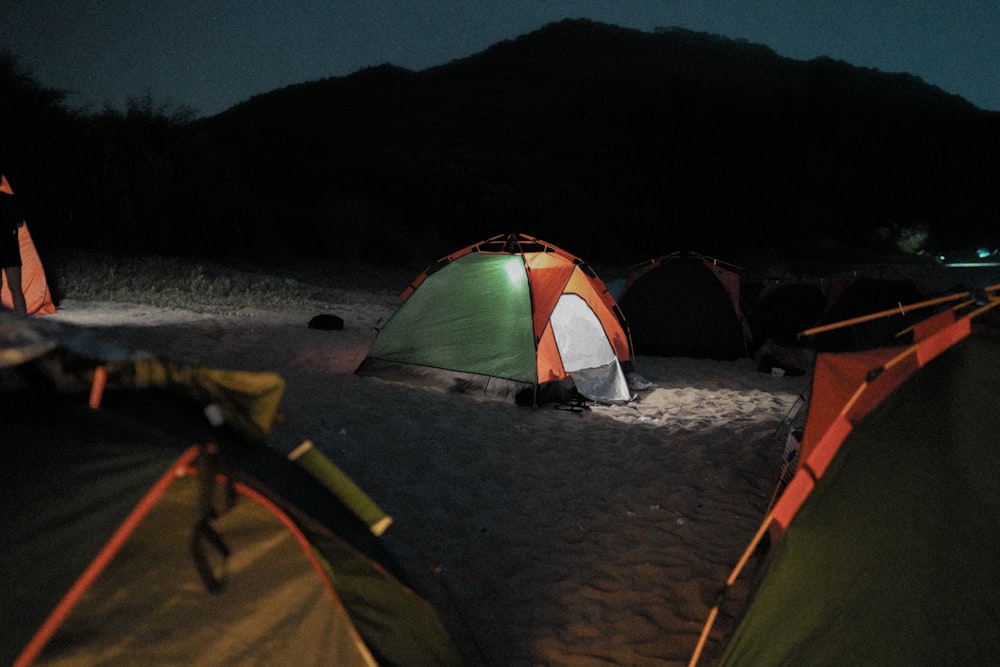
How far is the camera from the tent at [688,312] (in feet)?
38.4

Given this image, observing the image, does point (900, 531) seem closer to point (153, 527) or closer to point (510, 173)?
point (153, 527)

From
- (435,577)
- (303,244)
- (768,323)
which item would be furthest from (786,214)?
(435,577)

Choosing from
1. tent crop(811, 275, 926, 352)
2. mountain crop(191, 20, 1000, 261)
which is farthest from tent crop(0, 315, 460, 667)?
mountain crop(191, 20, 1000, 261)

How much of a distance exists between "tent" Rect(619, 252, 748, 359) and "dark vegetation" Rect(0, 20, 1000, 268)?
51.5ft

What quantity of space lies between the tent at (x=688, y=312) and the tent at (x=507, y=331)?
3230mm

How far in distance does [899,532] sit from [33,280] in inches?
476

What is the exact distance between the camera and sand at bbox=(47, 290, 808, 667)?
12.0 ft

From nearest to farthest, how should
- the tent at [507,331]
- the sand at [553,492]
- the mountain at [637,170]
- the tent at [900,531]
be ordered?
the tent at [900,531] < the sand at [553,492] < the tent at [507,331] < the mountain at [637,170]

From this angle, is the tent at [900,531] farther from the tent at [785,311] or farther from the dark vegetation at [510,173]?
the dark vegetation at [510,173]

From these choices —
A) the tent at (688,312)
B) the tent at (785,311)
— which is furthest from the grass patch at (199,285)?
the tent at (785,311)

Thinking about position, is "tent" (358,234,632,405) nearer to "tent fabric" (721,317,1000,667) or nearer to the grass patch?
"tent fabric" (721,317,1000,667)

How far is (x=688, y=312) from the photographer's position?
38.7ft

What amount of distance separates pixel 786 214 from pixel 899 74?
119m

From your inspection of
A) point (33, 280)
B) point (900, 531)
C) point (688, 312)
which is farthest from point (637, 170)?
point (900, 531)
